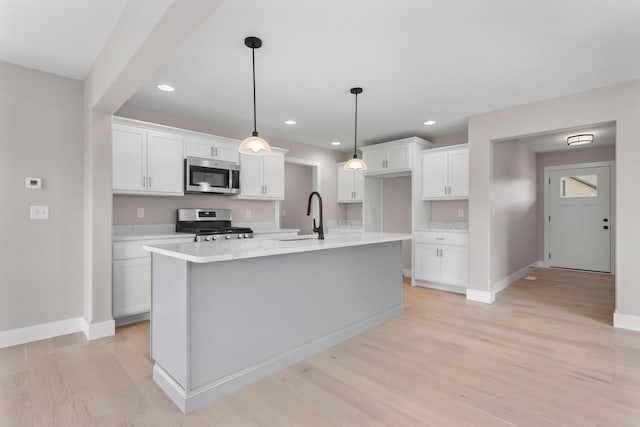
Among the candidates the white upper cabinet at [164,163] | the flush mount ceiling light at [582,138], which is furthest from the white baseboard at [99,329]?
the flush mount ceiling light at [582,138]

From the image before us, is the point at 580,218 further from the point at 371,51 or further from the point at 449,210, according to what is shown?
the point at 371,51

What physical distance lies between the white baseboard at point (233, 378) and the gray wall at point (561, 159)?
5835 millimetres

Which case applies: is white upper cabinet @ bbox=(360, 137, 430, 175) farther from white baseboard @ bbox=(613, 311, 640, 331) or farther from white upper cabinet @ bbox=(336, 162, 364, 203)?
white baseboard @ bbox=(613, 311, 640, 331)

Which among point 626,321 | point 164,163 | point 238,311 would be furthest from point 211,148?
point 626,321

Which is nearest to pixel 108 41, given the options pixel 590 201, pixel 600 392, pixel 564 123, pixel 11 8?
pixel 11 8

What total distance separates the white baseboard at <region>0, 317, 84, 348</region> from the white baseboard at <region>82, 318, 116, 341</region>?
0.10 meters

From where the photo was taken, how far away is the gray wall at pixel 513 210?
4616 mm

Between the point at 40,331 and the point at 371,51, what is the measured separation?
3.87 m

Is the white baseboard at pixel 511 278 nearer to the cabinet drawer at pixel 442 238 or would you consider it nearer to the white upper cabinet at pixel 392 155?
the cabinet drawer at pixel 442 238

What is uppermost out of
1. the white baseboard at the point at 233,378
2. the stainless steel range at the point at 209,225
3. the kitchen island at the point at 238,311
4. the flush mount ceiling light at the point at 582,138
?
the flush mount ceiling light at the point at 582,138

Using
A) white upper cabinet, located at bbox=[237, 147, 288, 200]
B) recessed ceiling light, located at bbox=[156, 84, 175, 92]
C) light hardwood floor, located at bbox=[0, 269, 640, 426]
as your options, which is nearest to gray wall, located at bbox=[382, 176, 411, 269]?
white upper cabinet, located at bbox=[237, 147, 288, 200]

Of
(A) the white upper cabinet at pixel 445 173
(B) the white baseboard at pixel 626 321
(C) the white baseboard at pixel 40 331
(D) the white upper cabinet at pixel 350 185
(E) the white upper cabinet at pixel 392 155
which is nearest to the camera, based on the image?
(C) the white baseboard at pixel 40 331

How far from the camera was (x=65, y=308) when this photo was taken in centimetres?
314

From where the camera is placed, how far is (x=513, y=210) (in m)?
5.30
